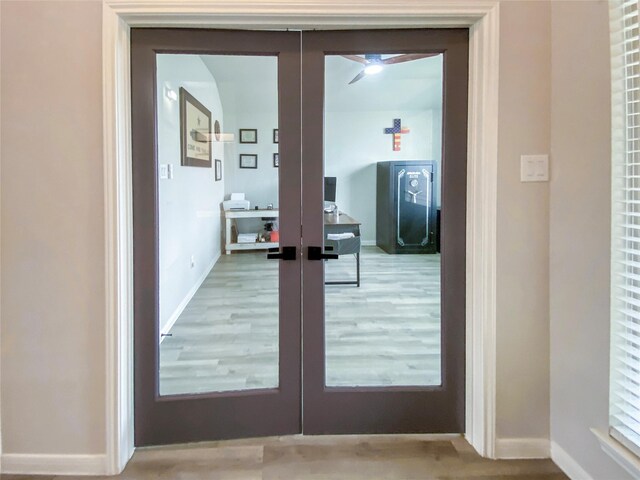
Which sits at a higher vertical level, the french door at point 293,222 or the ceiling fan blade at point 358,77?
the ceiling fan blade at point 358,77

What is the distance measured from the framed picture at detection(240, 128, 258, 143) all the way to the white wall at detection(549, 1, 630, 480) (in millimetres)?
1393

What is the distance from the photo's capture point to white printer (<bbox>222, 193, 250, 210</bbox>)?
7.74 feet

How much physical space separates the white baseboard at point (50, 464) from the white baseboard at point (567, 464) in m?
2.02

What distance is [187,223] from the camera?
2.89m

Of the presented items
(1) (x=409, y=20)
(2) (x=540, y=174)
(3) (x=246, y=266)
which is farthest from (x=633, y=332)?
(3) (x=246, y=266)

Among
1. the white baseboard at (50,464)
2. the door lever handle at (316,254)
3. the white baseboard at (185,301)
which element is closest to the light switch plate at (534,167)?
the door lever handle at (316,254)

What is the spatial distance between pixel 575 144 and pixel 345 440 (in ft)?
5.59

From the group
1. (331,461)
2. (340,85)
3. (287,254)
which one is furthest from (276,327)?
(340,85)

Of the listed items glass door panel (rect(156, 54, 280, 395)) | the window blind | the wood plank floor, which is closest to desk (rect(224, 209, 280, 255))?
glass door panel (rect(156, 54, 280, 395))

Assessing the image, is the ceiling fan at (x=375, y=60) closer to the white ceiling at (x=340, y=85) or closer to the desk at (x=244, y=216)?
the white ceiling at (x=340, y=85)

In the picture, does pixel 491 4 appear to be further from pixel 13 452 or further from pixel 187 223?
pixel 13 452

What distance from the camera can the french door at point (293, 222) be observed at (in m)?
2.09

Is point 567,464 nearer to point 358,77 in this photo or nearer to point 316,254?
point 316,254

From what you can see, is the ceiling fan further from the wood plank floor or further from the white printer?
the wood plank floor
